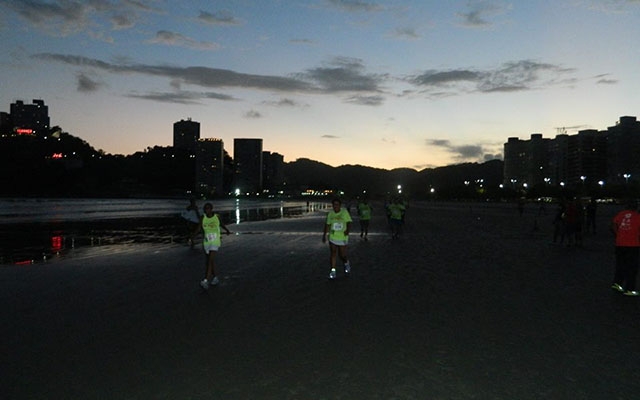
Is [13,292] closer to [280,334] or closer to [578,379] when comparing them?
[280,334]

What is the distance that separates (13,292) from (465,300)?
7.69 meters

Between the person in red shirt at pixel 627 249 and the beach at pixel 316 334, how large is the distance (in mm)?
392

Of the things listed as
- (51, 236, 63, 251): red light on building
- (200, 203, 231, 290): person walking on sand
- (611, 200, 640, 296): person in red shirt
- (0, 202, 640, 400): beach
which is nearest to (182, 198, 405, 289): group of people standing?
(200, 203, 231, 290): person walking on sand

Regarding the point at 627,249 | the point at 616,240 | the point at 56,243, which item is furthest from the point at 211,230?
the point at 56,243

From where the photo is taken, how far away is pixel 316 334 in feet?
19.8

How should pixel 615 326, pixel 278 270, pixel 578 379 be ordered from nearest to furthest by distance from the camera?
pixel 578 379 → pixel 615 326 → pixel 278 270

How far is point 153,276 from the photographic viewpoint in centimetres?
1063

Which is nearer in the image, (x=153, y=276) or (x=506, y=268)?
(x=153, y=276)

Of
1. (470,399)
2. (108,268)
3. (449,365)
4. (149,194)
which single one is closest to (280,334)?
(449,365)

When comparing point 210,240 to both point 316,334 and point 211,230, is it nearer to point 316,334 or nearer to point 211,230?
point 211,230

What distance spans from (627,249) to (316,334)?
613 centimetres

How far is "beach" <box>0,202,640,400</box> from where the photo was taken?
4379 millimetres

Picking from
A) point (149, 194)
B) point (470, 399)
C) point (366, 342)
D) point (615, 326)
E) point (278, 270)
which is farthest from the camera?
point (149, 194)

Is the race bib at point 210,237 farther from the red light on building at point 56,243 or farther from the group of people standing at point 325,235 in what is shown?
the red light on building at point 56,243
